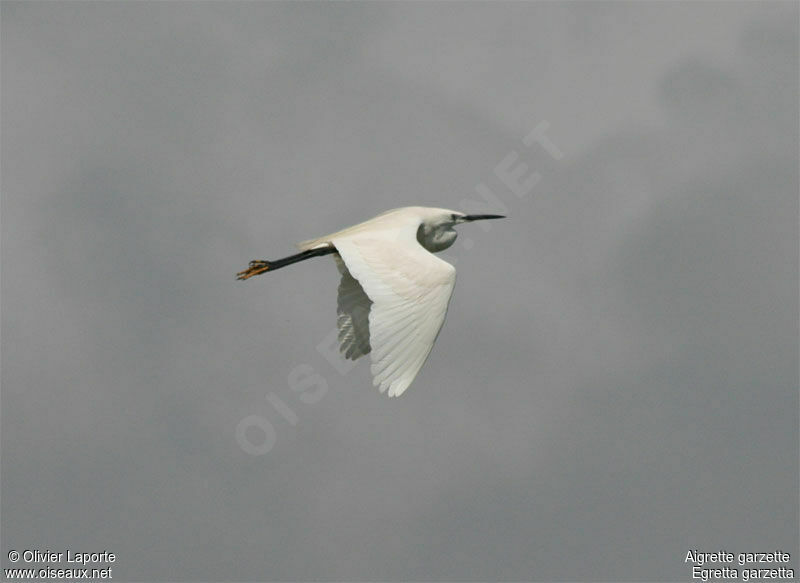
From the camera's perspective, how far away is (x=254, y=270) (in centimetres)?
1781

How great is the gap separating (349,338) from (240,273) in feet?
6.74

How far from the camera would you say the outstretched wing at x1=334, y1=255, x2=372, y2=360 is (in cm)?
1700

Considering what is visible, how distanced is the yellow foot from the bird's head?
2305 mm

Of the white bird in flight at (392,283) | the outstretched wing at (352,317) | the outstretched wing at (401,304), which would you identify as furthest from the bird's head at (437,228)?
the outstretched wing at (401,304)

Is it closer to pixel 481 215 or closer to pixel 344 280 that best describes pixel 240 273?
pixel 344 280

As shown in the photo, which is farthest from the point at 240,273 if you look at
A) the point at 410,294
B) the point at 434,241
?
the point at 410,294

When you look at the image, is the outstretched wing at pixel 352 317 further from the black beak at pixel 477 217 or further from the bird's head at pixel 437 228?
the black beak at pixel 477 217

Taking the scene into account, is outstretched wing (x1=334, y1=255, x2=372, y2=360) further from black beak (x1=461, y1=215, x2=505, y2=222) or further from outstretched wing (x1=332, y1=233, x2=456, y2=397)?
black beak (x1=461, y1=215, x2=505, y2=222)

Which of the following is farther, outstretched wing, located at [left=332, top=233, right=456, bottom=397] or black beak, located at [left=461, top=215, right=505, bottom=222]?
black beak, located at [left=461, top=215, right=505, bottom=222]

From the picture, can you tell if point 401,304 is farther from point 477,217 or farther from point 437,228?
point 477,217

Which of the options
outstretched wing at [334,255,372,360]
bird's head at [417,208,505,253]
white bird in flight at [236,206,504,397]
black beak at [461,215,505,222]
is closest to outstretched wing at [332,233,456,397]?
white bird in flight at [236,206,504,397]

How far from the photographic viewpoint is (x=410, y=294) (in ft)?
46.4

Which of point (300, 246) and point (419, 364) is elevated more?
point (300, 246)

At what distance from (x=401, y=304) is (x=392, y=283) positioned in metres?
0.53
